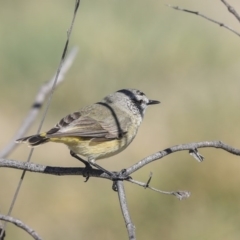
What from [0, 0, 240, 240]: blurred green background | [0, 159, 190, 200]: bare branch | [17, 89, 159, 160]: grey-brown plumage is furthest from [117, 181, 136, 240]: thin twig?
[0, 0, 240, 240]: blurred green background

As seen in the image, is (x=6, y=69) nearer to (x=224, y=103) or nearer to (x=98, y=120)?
(x=224, y=103)

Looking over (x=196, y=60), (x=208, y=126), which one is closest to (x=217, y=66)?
(x=196, y=60)

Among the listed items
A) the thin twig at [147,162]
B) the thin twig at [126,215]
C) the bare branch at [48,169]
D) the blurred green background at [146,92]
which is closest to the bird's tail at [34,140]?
the bare branch at [48,169]

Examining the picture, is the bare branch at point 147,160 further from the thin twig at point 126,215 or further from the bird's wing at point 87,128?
the bird's wing at point 87,128

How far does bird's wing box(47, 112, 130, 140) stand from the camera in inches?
165

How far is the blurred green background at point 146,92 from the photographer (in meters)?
6.82

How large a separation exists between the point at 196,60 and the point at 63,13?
275cm

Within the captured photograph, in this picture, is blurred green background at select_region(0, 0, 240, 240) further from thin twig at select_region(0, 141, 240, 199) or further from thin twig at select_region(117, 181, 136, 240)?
thin twig at select_region(117, 181, 136, 240)

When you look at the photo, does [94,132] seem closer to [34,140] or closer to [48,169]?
[34,140]

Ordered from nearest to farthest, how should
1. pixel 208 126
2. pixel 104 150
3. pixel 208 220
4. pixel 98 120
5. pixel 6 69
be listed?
pixel 104 150 → pixel 98 120 → pixel 208 220 → pixel 208 126 → pixel 6 69

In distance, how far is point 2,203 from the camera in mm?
7008

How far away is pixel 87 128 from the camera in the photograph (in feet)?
14.5

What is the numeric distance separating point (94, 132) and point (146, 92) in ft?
16.4

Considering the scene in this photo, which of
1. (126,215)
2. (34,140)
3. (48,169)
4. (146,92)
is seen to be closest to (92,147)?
(34,140)
